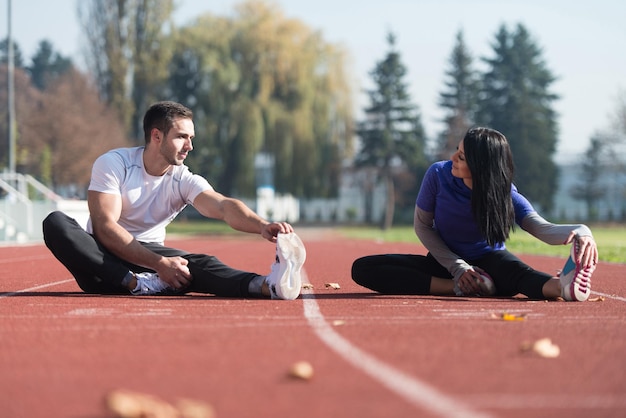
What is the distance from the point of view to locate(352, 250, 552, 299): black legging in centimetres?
723

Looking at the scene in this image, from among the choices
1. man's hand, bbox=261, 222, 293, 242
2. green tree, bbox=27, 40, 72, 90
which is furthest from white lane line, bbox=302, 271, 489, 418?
green tree, bbox=27, 40, 72, 90

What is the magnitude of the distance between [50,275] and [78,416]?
27.0ft

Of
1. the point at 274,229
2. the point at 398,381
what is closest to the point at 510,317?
the point at 274,229

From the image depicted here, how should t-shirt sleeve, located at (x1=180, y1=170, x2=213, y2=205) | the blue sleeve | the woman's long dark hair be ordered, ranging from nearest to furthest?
1. the woman's long dark hair
2. the blue sleeve
3. t-shirt sleeve, located at (x1=180, y1=170, x2=213, y2=205)

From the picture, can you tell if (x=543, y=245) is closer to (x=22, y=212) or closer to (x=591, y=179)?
(x=22, y=212)

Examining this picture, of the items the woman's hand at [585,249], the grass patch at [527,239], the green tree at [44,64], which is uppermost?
the green tree at [44,64]

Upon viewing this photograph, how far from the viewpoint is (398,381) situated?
3660mm

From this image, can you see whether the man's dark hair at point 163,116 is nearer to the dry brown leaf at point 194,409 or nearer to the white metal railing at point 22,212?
the dry brown leaf at point 194,409

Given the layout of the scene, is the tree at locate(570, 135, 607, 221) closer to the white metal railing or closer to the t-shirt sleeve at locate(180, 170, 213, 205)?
the white metal railing

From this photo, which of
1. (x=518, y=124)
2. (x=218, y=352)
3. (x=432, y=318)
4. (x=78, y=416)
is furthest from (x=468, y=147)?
(x=518, y=124)

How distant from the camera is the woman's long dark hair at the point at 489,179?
705 cm

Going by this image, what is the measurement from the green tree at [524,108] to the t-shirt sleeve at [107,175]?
64.0 m

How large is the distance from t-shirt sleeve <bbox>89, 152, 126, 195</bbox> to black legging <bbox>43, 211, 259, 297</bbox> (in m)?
0.35

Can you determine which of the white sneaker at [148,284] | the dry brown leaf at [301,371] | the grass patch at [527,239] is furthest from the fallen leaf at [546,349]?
the white sneaker at [148,284]
